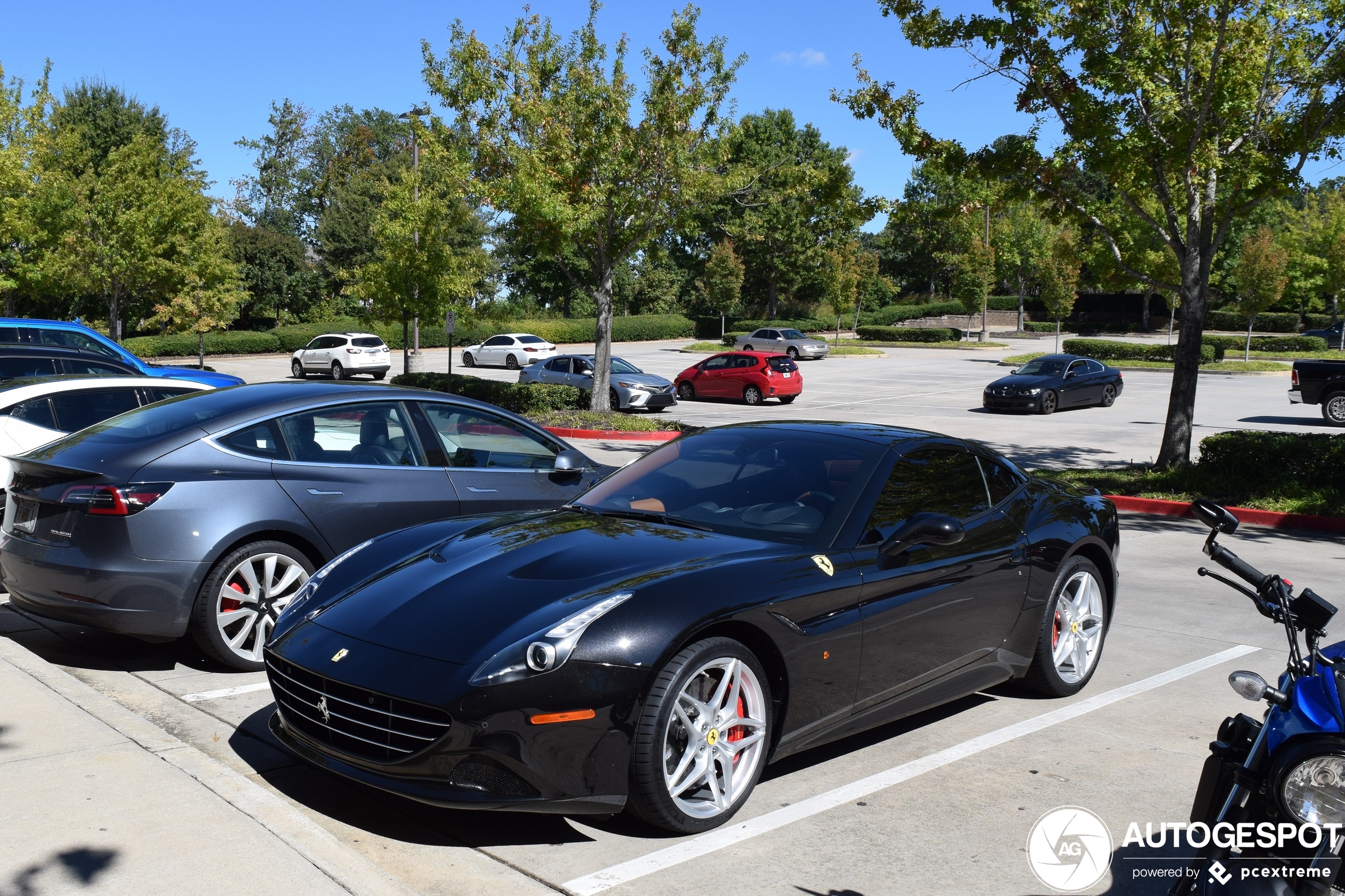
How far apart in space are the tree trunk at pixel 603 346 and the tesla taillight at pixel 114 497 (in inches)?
691

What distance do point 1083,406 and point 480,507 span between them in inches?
1015

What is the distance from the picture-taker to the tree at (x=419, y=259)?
2720 centimetres

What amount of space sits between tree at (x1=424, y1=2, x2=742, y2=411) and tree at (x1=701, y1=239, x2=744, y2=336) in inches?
1629

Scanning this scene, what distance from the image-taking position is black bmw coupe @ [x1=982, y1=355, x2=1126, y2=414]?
Answer: 2817 centimetres

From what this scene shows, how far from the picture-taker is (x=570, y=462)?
22.7ft

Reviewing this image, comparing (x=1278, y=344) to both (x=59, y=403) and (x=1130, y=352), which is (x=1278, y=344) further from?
(x=59, y=403)

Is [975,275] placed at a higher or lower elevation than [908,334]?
higher

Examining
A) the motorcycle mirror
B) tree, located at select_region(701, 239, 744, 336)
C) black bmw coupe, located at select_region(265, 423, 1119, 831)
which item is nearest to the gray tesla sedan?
black bmw coupe, located at select_region(265, 423, 1119, 831)

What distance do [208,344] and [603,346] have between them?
1220 inches

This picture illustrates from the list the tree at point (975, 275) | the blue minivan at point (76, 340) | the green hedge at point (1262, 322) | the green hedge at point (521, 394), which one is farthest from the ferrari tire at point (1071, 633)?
the green hedge at point (1262, 322)

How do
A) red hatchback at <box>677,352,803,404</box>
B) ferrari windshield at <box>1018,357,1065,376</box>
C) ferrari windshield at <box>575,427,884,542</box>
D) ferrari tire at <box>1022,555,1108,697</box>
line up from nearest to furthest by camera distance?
ferrari windshield at <box>575,427,884,542</box>, ferrari tire at <box>1022,555,1108,697</box>, ferrari windshield at <box>1018,357,1065,376</box>, red hatchback at <box>677,352,803,404</box>

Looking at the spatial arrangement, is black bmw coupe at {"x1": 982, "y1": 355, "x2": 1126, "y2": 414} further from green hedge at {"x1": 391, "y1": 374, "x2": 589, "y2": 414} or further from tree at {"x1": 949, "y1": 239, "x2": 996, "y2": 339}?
tree at {"x1": 949, "y1": 239, "x2": 996, "y2": 339}

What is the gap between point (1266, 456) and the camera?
43.4 feet

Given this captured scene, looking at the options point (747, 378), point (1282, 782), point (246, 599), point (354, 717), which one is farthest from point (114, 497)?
point (747, 378)
